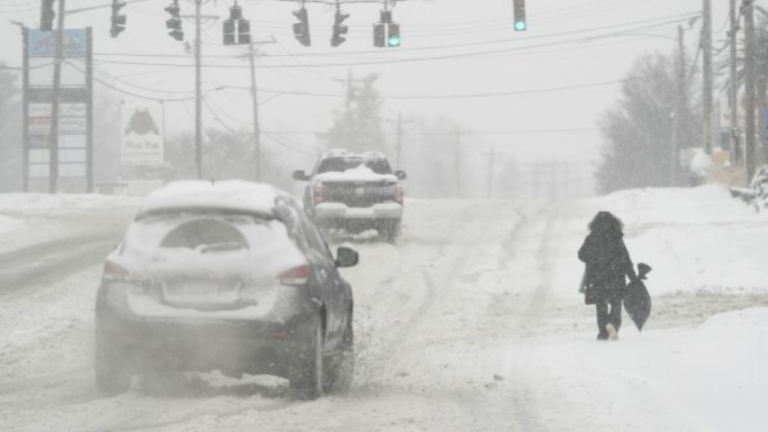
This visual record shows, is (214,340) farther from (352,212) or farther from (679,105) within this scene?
(679,105)

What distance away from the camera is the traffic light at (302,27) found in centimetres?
3073

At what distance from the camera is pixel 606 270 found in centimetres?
1233

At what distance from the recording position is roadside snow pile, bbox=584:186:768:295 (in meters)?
18.9

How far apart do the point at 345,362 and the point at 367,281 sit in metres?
9.17

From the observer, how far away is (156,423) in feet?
24.2

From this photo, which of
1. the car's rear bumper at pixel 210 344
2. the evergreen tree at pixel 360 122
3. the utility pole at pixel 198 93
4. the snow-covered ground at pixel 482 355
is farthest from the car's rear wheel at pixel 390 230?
the evergreen tree at pixel 360 122

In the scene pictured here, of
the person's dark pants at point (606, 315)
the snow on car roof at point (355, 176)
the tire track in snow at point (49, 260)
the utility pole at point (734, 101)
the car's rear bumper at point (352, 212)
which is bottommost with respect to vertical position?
the person's dark pants at point (606, 315)

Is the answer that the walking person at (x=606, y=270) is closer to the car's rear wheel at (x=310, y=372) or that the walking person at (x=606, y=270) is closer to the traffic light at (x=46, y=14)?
the car's rear wheel at (x=310, y=372)

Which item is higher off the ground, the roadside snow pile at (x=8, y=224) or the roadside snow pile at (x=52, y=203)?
the roadside snow pile at (x=52, y=203)

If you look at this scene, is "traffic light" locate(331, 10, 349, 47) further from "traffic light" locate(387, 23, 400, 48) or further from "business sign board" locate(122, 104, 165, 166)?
"business sign board" locate(122, 104, 165, 166)

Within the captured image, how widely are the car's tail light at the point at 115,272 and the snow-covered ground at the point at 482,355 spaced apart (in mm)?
911

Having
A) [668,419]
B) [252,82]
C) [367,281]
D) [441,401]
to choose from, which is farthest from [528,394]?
[252,82]

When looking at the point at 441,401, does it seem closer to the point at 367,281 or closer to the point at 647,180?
the point at 367,281

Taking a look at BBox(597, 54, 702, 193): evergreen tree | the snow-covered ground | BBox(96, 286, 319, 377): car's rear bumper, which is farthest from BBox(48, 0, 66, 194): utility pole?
BBox(597, 54, 702, 193): evergreen tree
